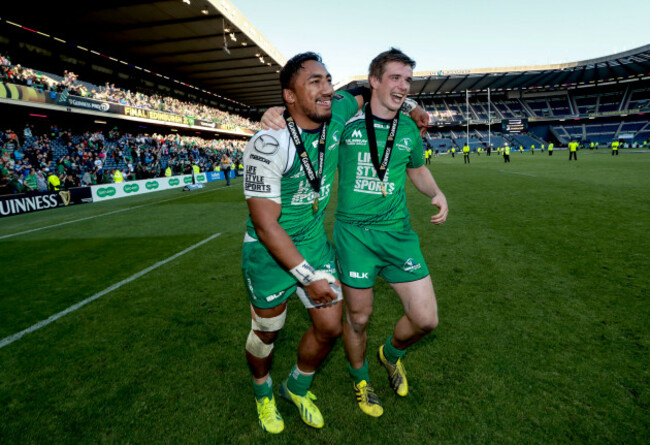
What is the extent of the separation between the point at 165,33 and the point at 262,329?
92.5ft

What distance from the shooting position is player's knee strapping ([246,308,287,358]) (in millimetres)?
2156

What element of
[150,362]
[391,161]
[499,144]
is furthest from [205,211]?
[499,144]

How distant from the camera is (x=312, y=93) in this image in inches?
78.0

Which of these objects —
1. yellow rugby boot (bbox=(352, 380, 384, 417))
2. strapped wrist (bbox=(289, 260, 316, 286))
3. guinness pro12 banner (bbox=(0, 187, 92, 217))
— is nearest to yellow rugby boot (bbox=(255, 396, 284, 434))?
yellow rugby boot (bbox=(352, 380, 384, 417))

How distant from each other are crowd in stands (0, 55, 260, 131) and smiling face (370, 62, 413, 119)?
2309 centimetres

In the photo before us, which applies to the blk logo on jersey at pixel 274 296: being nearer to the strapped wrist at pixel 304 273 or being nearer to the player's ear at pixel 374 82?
the strapped wrist at pixel 304 273

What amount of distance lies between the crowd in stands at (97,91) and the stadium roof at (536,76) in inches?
1159

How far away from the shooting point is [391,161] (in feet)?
8.39

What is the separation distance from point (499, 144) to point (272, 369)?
70.9 m

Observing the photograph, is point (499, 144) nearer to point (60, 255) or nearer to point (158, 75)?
point (158, 75)

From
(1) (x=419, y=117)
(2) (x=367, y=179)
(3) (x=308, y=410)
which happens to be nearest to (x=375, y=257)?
(2) (x=367, y=179)

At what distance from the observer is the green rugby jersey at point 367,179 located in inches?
98.2

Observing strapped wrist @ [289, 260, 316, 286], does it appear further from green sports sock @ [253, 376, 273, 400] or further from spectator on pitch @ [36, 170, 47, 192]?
spectator on pitch @ [36, 170, 47, 192]

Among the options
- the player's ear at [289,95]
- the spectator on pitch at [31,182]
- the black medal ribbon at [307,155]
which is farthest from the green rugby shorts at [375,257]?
the spectator on pitch at [31,182]
